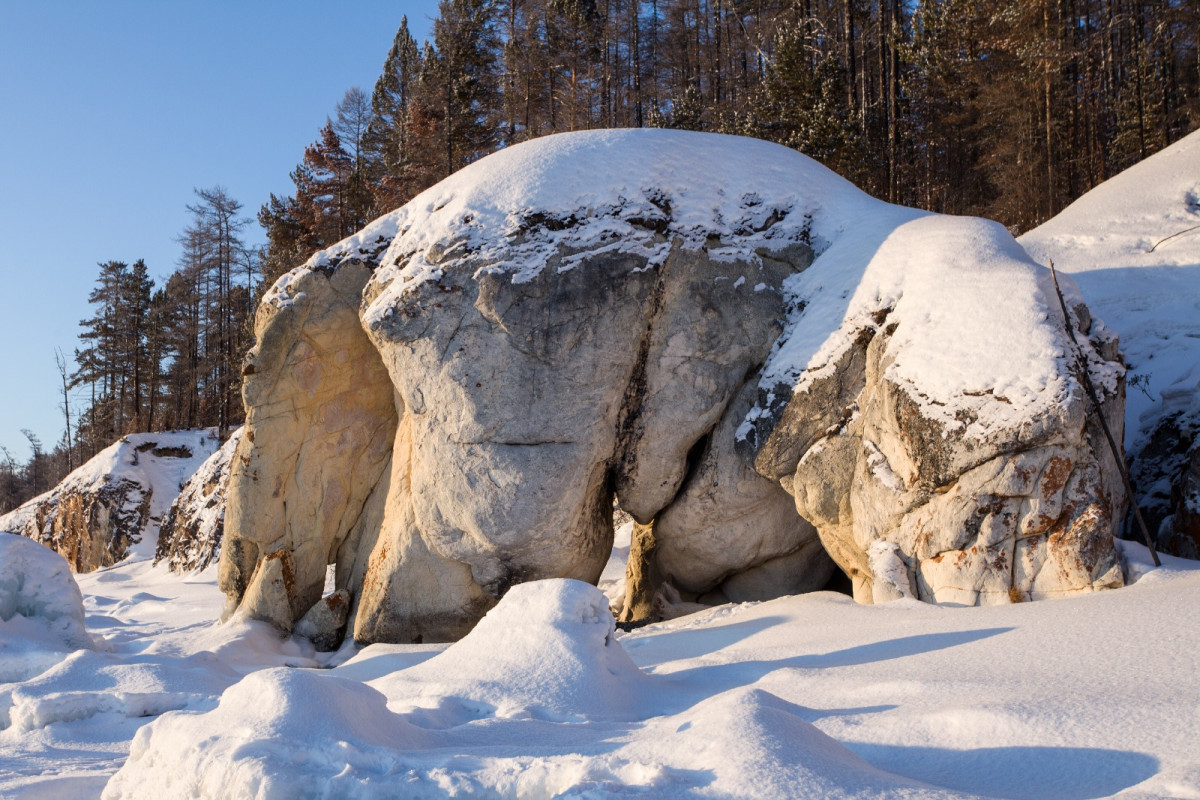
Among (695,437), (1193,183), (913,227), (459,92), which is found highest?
(459,92)

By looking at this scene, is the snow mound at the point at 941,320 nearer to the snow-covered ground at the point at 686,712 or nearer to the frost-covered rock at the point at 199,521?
the snow-covered ground at the point at 686,712

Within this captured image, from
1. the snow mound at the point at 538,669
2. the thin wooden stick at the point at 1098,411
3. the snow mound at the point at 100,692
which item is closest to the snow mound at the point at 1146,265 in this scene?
the thin wooden stick at the point at 1098,411

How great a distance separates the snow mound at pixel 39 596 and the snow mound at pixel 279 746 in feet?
18.7

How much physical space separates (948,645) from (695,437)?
4.02 m

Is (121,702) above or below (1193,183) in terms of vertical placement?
below

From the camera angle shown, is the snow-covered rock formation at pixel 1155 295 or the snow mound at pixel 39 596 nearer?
the snow-covered rock formation at pixel 1155 295

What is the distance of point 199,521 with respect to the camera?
1841cm

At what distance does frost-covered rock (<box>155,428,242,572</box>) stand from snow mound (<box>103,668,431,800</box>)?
1454 centimetres

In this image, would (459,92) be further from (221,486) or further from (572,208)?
(572,208)

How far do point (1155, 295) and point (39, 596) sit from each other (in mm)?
12191

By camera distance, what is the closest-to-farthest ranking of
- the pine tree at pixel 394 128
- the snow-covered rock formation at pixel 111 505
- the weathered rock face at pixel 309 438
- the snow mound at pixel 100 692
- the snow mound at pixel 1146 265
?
the snow mound at pixel 100 692 < the snow mound at pixel 1146 265 < the weathered rock face at pixel 309 438 < the snow-covered rock formation at pixel 111 505 < the pine tree at pixel 394 128

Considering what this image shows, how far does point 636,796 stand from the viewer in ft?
9.84

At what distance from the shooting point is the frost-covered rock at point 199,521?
17828 millimetres

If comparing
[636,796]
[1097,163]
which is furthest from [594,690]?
[1097,163]
